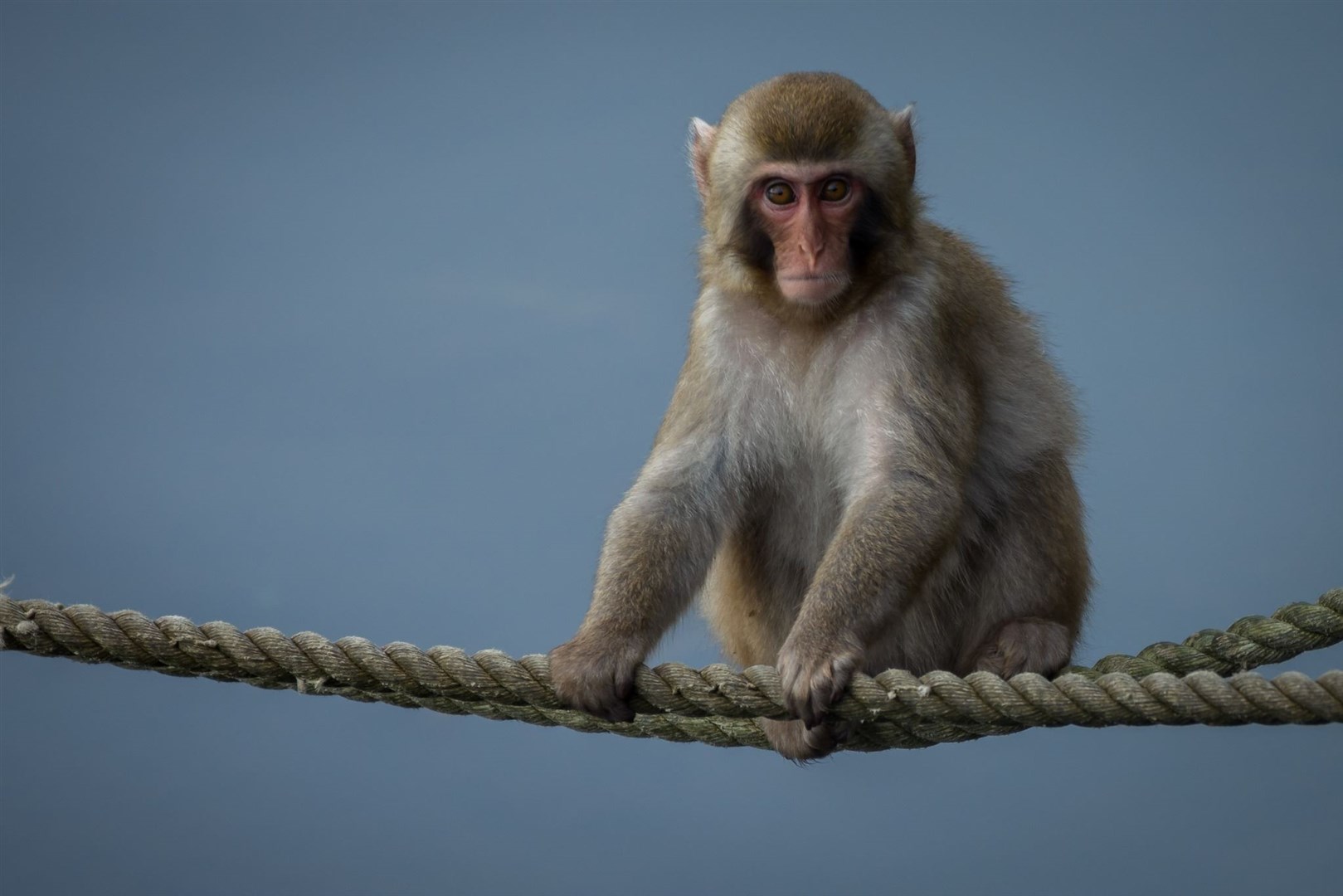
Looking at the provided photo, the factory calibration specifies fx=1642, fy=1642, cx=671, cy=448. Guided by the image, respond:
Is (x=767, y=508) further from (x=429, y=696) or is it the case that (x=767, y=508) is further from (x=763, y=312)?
(x=429, y=696)

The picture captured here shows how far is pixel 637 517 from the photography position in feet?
19.2

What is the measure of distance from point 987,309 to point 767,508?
3.99 feet

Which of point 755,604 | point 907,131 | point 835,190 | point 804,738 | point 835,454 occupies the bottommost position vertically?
point 804,738

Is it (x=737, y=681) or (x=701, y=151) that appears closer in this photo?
(x=737, y=681)

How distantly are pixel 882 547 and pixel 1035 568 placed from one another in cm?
109

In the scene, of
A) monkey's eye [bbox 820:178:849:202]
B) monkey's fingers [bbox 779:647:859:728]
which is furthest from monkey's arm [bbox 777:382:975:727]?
monkey's eye [bbox 820:178:849:202]

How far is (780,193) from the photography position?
5629 millimetres

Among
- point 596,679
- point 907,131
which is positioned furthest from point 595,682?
point 907,131

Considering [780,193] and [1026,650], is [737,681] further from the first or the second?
[780,193]

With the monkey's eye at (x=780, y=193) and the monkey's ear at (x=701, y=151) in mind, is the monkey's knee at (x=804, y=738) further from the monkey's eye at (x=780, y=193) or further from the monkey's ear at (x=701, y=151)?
the monkey's ear at (x=701, y=151)

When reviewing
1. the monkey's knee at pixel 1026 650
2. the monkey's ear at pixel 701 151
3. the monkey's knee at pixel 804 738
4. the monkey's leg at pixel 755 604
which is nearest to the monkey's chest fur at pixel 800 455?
the monkey's leg at pixel 755 604

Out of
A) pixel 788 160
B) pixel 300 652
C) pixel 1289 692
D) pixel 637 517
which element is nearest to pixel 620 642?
pixel 637 517

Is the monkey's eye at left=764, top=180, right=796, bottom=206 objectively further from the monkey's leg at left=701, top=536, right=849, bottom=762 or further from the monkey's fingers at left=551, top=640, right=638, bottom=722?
the monkey's fingers at left=551, top=640, right=638, bottom=722

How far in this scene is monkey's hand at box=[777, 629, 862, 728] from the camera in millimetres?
5070
